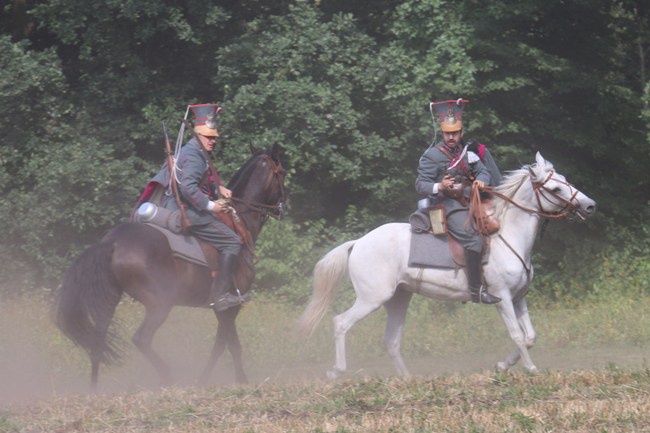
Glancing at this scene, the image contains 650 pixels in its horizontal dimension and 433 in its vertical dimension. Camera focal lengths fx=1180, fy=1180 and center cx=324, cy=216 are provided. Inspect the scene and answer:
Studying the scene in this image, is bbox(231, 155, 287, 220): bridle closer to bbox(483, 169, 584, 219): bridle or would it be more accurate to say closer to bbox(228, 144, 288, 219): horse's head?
bbox(228, 144, 288, 219): horse's head

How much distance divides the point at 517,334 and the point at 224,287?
3.02 m

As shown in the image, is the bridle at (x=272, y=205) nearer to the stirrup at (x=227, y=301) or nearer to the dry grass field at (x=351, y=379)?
the stirrup at (x=227, y=301)

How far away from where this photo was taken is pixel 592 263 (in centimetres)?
2000

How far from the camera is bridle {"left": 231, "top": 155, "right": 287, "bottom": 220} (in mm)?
12695

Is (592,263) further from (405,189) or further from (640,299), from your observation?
(405,189)

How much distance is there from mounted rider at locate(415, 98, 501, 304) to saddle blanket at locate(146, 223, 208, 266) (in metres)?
2.38

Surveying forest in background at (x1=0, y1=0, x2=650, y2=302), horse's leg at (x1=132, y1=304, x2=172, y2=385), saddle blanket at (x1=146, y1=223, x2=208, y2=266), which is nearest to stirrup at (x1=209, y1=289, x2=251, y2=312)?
saddle blanket at (x1=146, y1=223, x2=208, y2=266)

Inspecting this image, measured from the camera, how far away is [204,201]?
1198cm

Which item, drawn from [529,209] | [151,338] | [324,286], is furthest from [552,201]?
[151,338]

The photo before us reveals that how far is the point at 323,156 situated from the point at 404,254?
708 cm

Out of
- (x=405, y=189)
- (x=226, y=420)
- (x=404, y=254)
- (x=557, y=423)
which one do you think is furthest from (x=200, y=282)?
(x=405, y=189)

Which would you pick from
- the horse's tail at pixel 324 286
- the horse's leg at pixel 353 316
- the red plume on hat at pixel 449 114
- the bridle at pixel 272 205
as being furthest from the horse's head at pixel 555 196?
the bridle at pixel 272 205

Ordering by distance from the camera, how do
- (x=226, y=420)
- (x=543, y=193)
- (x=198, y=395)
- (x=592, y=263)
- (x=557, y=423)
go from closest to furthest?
(x=557, y=423) < (x=226, y=420) < (x=198, y=395) < (x=543, y=193) < (x=592, y=263)

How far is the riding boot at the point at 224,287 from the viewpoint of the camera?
39.9 feet
